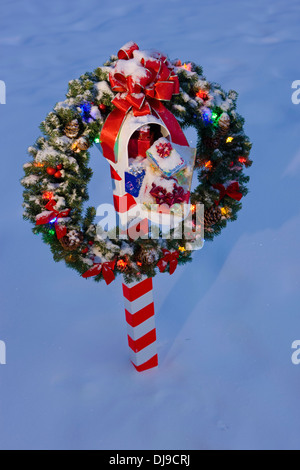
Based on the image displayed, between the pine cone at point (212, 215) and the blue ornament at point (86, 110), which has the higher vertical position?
the blue ornament at point (86, 110)

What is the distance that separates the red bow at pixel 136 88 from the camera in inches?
71.7

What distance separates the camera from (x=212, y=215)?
7.27 feet

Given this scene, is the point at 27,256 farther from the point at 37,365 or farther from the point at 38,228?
the point at 38,228

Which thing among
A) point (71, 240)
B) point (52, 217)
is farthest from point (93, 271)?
point (52, 217)

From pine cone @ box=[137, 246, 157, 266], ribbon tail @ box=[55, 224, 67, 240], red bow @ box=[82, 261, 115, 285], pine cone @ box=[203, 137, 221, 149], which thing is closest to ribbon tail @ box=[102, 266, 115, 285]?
red bow @ box=[82, 261, 115, 285]

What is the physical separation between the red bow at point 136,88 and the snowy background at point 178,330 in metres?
1.25

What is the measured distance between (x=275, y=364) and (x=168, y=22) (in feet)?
15.7

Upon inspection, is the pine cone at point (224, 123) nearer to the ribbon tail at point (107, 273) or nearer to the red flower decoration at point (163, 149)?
the red flower decoration at point (163, 149)

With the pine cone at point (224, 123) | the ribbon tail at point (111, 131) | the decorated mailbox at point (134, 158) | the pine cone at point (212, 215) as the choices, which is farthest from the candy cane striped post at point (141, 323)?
the pine cone at point (224, 123)

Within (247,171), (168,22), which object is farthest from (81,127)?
(168,22)

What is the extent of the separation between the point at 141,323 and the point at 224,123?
1067 mm

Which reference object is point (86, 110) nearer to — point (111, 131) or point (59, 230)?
point (111, 131)

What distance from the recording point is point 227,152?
218 cm

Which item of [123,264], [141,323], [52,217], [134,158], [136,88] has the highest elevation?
[136,88]
